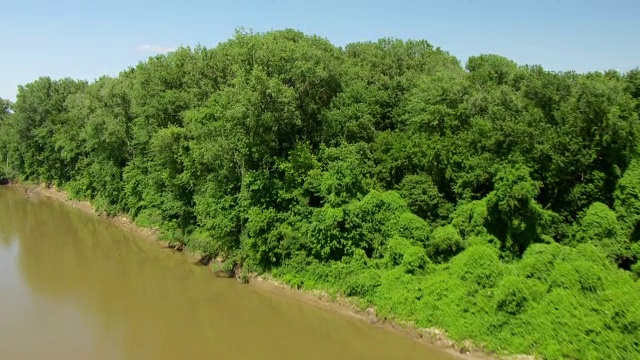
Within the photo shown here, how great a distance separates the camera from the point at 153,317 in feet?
74.1

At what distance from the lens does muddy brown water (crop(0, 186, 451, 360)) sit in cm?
1923

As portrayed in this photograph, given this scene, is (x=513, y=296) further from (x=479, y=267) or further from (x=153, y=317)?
(x=153, y=317)

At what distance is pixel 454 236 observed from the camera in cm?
2177

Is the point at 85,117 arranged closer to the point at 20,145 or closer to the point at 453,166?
the point at 20,145

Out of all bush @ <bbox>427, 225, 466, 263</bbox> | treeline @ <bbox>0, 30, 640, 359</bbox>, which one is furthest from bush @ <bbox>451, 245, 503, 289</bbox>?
bush @ <bbox>427, 225, 466, 263</bbox>

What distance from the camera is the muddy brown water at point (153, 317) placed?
19234 mm

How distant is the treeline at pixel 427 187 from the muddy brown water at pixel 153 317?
5.45ft

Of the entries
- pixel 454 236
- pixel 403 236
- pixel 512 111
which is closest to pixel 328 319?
pixel 403 236

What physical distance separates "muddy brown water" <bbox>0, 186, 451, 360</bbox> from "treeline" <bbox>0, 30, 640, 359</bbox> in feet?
5.45

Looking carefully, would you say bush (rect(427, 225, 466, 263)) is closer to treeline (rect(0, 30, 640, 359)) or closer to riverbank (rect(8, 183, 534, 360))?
treeline (rect(0, 30, 640, 359))

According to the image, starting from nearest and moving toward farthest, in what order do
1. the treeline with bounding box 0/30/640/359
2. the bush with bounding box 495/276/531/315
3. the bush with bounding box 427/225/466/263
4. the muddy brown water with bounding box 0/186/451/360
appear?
the bush with bounding box 495/276/531/315 < the treeline with bounding box 0/30/640/359 < the muddy brown water with bounding box 0/186/451/360 < the bush with bounding box 427/225/466/263

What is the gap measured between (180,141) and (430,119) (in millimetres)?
15749

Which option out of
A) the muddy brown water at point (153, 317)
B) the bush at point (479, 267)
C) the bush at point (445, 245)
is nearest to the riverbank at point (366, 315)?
the muddy brown water at point (153, 317)

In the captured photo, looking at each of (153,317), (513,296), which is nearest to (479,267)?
Answer: (513,296)
